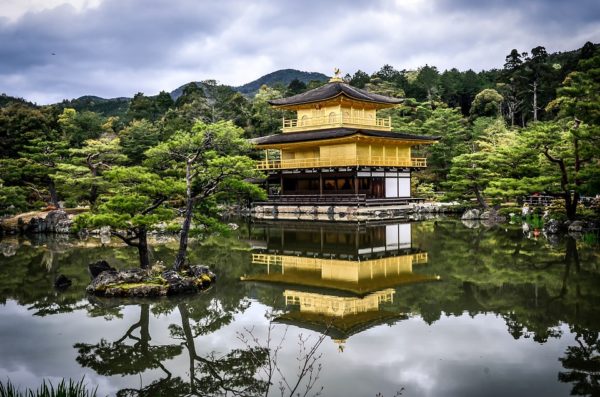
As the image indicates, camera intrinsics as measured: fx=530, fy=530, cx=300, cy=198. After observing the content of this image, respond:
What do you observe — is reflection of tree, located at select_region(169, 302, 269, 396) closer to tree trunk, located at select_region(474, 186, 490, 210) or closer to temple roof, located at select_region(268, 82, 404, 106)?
tree trunk, located at select_region(474, 186, 490, 210)

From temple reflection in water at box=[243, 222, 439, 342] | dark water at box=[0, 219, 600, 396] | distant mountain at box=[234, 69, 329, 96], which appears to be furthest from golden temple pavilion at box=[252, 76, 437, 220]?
distant mountain at box=[234, 69, 329, 96]

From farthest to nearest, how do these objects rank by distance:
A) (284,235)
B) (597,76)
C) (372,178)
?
(372,178) → (284,235) → (597,76)

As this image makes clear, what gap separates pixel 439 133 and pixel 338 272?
31621 millimetres

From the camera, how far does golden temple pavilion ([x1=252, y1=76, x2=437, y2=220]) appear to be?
1332 inches

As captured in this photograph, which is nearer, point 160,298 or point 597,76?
point 160,298

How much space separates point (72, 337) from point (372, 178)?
28080mm

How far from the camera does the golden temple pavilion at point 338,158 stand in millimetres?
33844

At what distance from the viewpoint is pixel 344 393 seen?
20.7 feet

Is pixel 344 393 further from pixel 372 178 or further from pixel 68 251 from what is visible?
pixel 372 178

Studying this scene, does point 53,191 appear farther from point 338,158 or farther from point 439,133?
point 439,133

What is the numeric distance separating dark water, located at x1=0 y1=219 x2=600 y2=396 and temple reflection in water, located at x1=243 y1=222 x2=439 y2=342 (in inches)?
2.5

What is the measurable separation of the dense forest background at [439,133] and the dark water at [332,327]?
500cm

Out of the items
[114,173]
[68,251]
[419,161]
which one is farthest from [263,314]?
[419,161]

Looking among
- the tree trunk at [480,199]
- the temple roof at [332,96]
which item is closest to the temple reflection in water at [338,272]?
the tree trunk at [480,199]
